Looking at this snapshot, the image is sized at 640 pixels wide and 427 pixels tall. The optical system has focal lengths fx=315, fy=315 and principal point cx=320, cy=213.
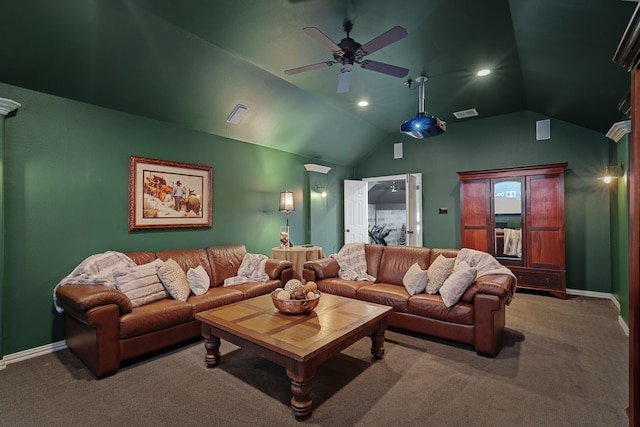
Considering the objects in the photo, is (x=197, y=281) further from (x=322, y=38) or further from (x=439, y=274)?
(x=322, y=38)

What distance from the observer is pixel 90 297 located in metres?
2.54

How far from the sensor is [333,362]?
9.22 feet

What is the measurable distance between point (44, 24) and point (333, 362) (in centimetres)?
373

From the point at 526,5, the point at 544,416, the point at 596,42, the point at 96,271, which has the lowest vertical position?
the point at 544,416

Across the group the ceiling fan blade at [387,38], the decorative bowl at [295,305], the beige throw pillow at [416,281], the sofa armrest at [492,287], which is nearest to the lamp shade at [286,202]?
the beige throw pillow at [416,281]

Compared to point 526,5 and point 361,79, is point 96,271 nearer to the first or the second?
point 361,79

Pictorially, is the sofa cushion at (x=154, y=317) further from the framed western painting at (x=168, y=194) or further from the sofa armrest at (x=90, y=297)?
the framed western painting at (x=168, y=194)

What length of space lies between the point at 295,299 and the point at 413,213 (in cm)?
427

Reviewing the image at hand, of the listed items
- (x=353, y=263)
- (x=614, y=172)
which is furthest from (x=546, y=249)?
(x=353, y=263)

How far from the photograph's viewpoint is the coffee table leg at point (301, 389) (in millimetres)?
2041

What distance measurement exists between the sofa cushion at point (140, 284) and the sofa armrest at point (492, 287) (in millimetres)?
3099

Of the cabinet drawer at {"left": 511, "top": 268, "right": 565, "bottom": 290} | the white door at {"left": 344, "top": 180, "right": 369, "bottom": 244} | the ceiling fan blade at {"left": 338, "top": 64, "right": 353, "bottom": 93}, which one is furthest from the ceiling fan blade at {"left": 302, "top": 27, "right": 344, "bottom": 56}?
the cabinet drawer at {"left": 511, "top": 268, "right": 565, "bottom": 290}

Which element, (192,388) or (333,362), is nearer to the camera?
(192,388)

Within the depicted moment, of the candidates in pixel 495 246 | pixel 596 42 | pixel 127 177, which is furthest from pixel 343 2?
pixel 495 246
